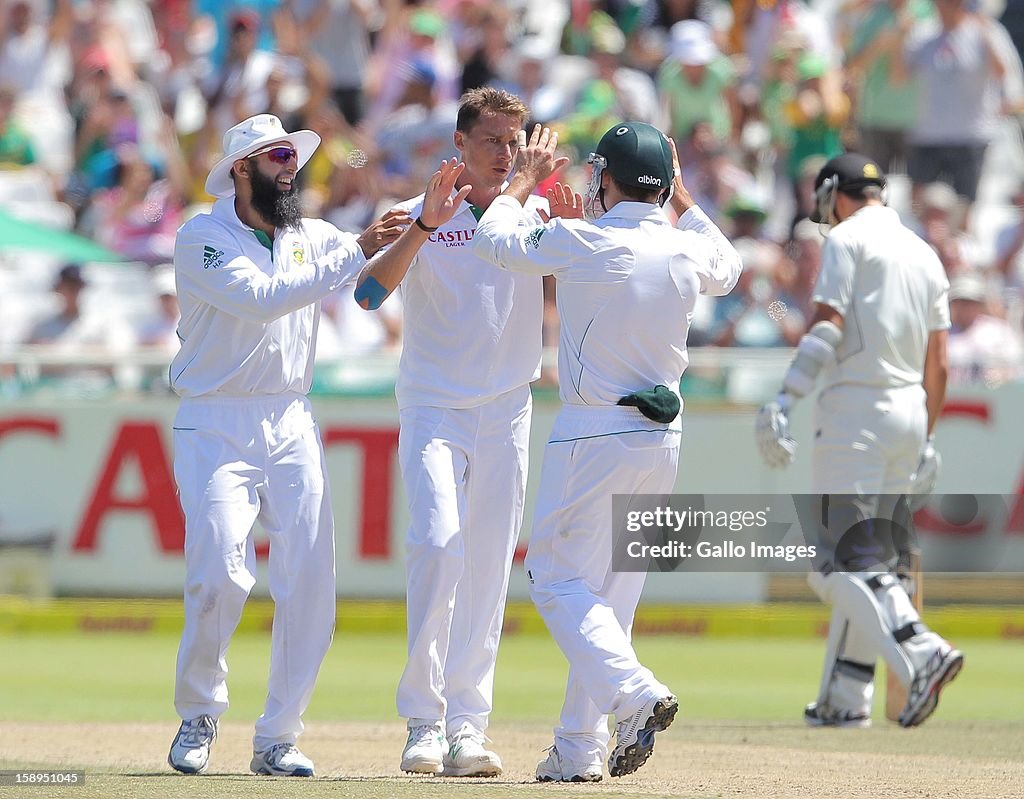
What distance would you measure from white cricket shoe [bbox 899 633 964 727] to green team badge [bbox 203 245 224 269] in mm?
3683

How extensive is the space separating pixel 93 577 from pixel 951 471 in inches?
234

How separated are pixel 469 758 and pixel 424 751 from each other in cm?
17

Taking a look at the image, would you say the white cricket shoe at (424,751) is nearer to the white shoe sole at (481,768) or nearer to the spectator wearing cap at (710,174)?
the white shoe sole at (481,768)

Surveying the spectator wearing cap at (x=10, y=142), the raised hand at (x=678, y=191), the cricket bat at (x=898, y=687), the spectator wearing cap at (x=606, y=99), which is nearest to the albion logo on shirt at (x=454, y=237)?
the raised hand at (x=678, y=191)

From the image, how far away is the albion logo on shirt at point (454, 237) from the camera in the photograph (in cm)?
752

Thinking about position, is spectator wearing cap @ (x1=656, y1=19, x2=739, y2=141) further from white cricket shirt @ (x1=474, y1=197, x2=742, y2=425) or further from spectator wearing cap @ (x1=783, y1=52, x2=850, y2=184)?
white cricket shirt @ (x1=474, y1=197, x2=742, y2=425)

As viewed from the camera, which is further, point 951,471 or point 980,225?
point 980,225

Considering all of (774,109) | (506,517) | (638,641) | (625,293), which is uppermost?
(774,109)

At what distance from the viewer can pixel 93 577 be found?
13.7 metres

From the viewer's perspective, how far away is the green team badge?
735 cm

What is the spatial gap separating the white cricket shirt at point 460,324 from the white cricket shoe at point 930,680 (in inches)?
99.2

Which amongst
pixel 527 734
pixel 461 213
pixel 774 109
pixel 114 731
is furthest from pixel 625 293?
pixel 774 109

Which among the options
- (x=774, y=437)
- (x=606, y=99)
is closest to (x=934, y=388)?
(x=774, y=437)

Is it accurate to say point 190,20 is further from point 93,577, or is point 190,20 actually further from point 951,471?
point 951,471
